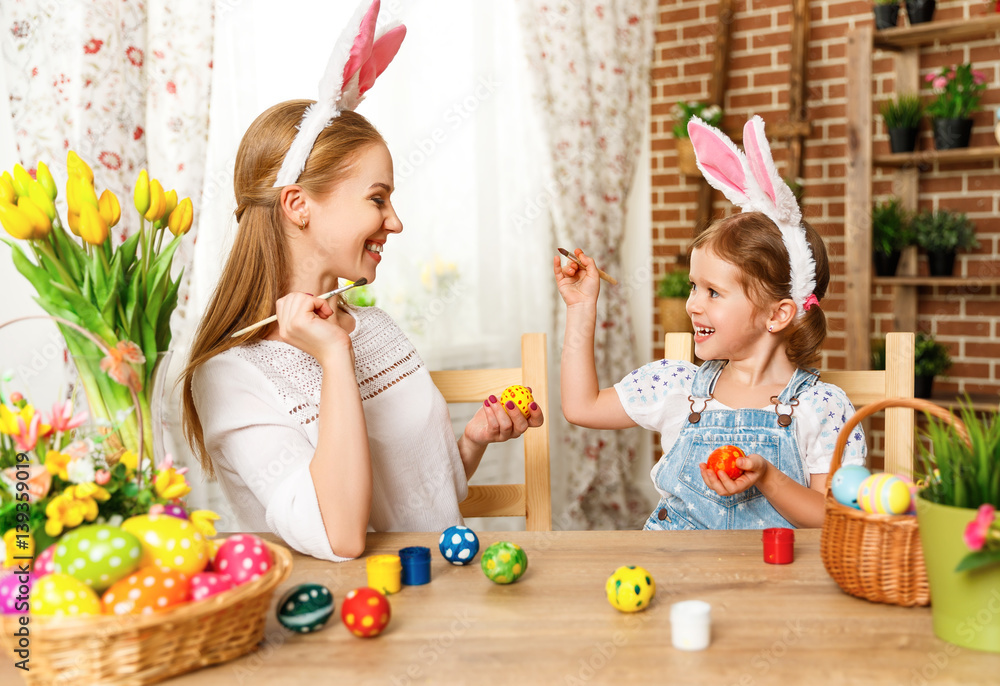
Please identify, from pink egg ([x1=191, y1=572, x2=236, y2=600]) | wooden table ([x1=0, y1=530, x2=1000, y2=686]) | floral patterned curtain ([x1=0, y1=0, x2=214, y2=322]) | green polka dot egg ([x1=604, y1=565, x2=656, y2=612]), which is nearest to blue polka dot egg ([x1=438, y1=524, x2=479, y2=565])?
wooden table ([x1=0, y1=530, x2=1000, y2=686])

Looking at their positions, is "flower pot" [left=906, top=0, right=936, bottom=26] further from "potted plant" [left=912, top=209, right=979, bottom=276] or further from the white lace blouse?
the white lace blouse

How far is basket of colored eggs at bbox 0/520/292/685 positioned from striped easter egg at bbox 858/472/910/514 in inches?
24.6

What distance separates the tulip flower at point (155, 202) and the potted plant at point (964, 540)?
922 millimetres

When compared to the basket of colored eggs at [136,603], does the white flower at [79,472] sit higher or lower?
higher

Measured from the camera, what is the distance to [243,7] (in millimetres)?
2391

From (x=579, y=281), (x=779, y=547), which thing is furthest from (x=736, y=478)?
(x=579, y=281)

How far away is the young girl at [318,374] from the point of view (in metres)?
1.15

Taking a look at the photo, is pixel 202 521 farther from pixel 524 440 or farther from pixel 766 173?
pixel 766 173

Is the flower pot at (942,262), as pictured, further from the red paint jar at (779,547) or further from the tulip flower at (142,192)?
the tulip flower at (142,192)

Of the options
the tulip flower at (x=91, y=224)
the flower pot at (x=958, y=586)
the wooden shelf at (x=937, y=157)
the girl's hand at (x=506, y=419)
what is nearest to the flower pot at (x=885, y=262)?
the wooden shelf at (x=937, y=157)

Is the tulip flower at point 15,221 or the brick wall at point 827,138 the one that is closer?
the tulip flower at point 15,221

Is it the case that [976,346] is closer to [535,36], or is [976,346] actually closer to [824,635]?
[535,36]

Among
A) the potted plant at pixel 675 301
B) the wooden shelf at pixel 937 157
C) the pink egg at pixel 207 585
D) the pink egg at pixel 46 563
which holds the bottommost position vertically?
the pink egg at pixel 207 585

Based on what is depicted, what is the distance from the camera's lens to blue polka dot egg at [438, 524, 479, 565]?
1.10 m
